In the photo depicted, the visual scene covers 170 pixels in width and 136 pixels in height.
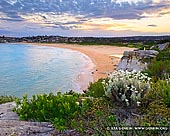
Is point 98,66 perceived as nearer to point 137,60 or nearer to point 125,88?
point 137,60

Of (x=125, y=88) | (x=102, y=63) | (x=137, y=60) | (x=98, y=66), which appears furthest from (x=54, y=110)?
(x=102, y=63)

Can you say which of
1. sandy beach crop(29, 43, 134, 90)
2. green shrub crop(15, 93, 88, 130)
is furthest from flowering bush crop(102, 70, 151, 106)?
sandy beach crop(29, 43, 134, 90)

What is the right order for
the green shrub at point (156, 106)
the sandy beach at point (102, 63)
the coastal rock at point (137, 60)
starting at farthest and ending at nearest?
the sandy beach at point (102, 63) < the coastal rock at point (137, 60) < the green shrub at point (156, 106)

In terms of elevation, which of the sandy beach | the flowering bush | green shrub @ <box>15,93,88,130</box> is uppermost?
the flowering bush

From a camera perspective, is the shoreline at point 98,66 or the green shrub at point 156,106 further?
the shoreline at point 98,66

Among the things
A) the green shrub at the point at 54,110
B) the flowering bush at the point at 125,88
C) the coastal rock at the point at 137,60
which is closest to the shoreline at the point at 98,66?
the coastal rock at the point at 137,60

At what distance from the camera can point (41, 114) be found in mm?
5918

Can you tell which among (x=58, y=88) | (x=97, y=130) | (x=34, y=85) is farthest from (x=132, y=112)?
(x=34, y=85)

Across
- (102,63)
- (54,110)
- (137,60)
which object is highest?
(54,110)

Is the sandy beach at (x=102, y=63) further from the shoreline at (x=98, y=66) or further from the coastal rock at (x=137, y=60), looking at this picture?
the coastal rock at (x=137, y=60)

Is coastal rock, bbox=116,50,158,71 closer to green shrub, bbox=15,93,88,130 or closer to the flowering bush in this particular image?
the flowering bush

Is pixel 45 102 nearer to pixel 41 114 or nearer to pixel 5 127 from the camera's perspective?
pixel 41 114

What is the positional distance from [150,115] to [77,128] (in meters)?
1.18

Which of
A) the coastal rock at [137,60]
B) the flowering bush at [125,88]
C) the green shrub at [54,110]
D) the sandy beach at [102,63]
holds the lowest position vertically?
the sandy beach at [102,63]
